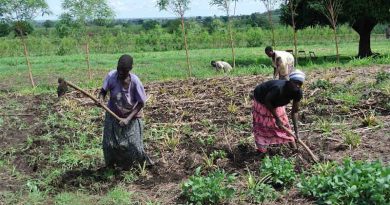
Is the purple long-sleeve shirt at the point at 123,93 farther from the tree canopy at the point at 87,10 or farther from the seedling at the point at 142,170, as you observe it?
the tree canopy at the point at 87,10

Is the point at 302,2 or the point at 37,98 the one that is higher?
the point at 302,2

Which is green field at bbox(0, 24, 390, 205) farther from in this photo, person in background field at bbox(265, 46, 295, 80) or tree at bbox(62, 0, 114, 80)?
tree at bbox(62, 0, 114, 80)

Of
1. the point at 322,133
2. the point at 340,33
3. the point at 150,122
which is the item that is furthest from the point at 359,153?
the point at 340,33

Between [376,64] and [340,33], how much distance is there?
106 ft

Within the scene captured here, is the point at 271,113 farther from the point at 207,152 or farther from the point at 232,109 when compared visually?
the point at 232,109

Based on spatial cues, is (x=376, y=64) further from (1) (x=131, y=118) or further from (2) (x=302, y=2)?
(2) (x=302, y=2)

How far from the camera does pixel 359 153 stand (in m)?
5.71

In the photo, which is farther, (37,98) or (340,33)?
(340,33)

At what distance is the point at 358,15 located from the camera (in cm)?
2061

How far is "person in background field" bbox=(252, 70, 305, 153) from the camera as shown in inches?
213

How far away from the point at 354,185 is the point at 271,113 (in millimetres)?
1617

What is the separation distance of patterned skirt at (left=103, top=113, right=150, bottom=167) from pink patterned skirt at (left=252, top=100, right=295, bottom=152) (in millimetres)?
1378

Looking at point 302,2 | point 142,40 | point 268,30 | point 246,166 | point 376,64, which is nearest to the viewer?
point 246,166

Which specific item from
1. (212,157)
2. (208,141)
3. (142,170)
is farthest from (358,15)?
(142,170)
